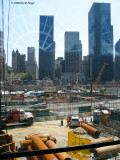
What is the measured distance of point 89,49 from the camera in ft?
291

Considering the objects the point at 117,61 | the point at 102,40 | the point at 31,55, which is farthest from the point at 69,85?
the point at 31,55

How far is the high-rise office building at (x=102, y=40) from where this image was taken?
3327 inches

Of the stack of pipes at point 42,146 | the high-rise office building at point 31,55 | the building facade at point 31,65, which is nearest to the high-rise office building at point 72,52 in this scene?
the building facade at point 31,65

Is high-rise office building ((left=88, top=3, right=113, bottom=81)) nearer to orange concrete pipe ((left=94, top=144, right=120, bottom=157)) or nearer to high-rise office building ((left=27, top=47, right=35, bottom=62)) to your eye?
high-rise office building ((left=27, top=47, right=35, bottom=62))

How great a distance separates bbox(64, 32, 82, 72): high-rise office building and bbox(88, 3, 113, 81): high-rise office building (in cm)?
1716

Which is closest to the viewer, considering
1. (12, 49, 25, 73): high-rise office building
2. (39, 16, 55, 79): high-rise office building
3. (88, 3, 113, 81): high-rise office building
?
(88, 3, 113, 81): high-rise office building

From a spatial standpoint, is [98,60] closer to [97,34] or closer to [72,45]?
[97,34]

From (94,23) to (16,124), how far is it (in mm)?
87091

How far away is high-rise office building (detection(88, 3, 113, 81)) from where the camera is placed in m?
84.5

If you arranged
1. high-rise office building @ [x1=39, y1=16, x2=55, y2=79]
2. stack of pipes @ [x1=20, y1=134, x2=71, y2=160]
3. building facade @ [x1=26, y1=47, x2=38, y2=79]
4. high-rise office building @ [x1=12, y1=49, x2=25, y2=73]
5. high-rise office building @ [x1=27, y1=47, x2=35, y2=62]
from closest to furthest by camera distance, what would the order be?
stack of pipes @ [x1=20, y1=134, x2=71, y2=160] < high-rise office building @ [x1=39, y1=16, x2=55, y2=79] < high-rise office building @ [x1=12, y1=49, x2=25, y2=73] < building facade @ [x1=26, y1=47, x2=38, y2=79] < high-rise office building @ [x1=27, y1=47, x2=35, y2=62]

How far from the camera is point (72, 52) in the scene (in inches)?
4139

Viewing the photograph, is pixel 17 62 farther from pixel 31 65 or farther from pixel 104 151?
pixel 104 151

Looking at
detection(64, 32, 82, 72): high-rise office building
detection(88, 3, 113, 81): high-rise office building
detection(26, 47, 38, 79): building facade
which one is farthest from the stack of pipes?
detection(26, 47, 38, 79): building facade

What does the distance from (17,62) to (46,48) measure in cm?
2216
